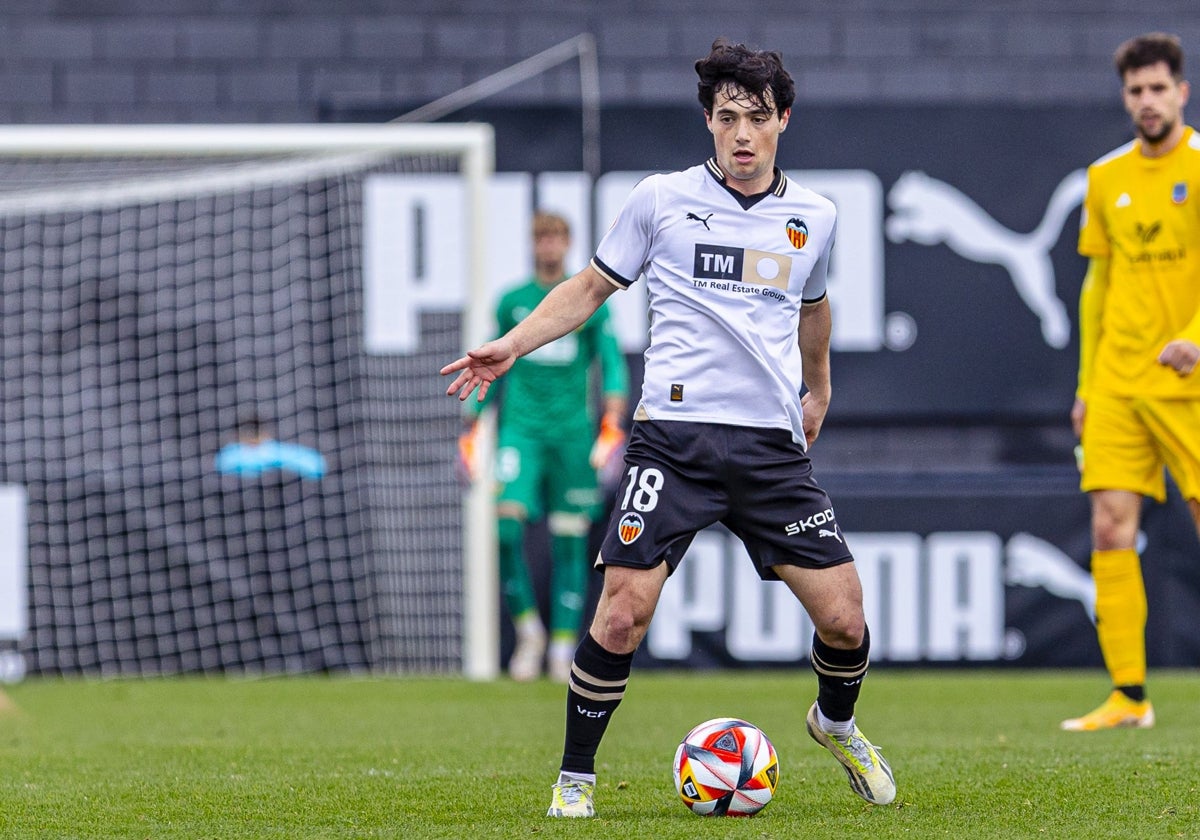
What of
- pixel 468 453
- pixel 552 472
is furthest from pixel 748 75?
pixel 552 472

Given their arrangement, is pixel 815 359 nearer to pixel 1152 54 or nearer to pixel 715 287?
pixel 715 287

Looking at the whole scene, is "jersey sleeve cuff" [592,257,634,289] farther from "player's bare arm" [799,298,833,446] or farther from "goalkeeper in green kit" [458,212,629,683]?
"goalkeeper in green kit" [458,212,629,683]

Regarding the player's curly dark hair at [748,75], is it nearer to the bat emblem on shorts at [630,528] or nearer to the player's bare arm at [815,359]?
the player's bare arm at [815,359]

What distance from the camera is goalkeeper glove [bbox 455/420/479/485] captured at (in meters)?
9.18

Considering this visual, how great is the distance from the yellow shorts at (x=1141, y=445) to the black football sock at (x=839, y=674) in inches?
84.3

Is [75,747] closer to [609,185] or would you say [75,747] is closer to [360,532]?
[360,532]

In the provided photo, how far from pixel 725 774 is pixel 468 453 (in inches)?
197

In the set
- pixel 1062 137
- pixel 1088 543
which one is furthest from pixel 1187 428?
pixel 1062 137

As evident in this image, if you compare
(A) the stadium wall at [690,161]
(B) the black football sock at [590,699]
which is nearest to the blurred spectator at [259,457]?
(A) the stadium wall at [690,161]

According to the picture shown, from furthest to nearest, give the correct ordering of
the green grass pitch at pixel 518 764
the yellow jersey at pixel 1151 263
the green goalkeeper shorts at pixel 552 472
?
the green goalkeeper shorts at pixel 552 472
the yellow jersey at pixel 1151 263
the green grass pitch at pixel 518 764

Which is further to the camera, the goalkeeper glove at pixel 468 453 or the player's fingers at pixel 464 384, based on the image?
the goalkeeper glove at pixel 468 453

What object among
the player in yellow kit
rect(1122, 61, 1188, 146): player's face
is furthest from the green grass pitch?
rect(1122, 61, 1188, 146): player's face

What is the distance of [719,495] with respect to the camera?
14.3ft

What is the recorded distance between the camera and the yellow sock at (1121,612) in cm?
650
